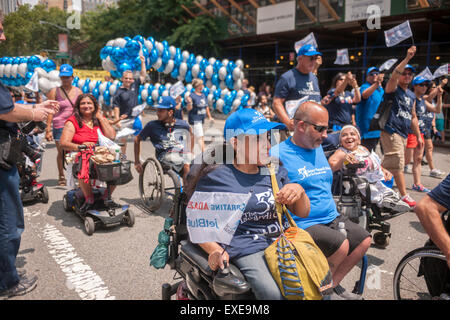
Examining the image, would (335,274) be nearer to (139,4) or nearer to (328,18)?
(328,18)

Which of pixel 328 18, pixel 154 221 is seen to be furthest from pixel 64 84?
pixel 328 18

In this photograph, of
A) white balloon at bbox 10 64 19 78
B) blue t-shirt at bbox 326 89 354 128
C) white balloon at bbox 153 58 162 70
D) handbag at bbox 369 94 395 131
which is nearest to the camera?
handbag at bbox 369 94 395 131

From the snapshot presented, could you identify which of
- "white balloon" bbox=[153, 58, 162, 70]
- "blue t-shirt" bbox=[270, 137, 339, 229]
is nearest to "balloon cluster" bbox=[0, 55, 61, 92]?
"white balloon" bbox=[153, 58, 162, 70]

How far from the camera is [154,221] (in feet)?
16.3

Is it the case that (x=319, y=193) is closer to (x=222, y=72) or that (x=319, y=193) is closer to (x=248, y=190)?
(x=248, y=190)

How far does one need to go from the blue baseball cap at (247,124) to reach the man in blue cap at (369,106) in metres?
3.97

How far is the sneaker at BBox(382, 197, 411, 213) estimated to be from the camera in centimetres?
385

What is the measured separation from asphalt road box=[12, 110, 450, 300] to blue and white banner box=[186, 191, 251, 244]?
126 centimetres

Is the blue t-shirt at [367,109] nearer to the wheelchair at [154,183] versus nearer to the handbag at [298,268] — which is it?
the wheelchair at [154,183]

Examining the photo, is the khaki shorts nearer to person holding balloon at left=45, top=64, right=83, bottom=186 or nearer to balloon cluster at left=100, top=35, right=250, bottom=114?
person holding balloon at left=45, top=64, right=83, bottom=186

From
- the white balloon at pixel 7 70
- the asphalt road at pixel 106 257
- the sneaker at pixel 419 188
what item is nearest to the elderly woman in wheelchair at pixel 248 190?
the asphalt road at pixel 106 257

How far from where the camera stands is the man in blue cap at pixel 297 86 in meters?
4.84

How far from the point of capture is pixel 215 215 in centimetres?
215

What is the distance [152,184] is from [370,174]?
2.89 m
